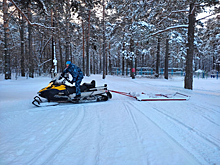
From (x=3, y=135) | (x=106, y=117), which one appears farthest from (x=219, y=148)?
(x=3, y=135)

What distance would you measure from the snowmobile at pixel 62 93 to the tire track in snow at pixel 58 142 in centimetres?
184

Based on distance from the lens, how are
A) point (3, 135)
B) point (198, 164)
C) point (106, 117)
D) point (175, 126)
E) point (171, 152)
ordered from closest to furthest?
point (198, 164), point (171, 152), point (3, 135), point (175, 126), point (106, 117)

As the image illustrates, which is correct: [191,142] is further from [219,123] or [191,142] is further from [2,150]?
[2,150]

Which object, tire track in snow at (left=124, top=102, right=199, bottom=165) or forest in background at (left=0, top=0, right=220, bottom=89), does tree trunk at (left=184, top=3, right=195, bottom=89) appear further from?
tire track in snow at (left=124, top=102, right=199, bottom=165)

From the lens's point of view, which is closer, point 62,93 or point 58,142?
point 58,142

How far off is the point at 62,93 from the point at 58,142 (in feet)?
10.7

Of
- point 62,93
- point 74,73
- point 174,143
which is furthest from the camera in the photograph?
point 74,73

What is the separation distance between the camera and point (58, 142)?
3.07 metres

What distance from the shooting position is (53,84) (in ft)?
20.2

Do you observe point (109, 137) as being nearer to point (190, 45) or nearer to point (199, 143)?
point (199, 143)

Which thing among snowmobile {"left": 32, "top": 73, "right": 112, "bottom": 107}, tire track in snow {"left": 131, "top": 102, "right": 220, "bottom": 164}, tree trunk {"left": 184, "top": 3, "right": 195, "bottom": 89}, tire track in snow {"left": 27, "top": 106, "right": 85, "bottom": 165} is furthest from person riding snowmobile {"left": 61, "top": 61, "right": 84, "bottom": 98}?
tree trunk {"left": 184, "top": 3, "right": 195, "bottom": 89}

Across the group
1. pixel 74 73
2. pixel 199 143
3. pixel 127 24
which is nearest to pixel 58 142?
pixel 199 143

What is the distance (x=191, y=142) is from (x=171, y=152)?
0.65 meters

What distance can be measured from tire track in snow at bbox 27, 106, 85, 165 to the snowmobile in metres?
1.84
